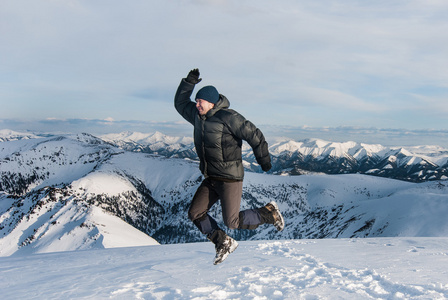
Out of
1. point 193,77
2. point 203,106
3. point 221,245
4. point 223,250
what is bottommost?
point 223,250

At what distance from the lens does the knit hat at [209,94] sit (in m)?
7.38

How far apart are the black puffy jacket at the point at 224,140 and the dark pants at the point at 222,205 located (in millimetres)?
284

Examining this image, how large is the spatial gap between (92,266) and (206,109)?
5.86 metres

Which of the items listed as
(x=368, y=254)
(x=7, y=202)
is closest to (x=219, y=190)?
(x=368, y=254)

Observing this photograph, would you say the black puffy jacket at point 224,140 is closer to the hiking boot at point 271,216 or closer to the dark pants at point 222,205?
the dark pants at point 222,205

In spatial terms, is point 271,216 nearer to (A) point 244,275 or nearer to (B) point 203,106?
(A) point 244,275

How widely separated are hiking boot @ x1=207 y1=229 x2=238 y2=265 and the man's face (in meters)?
3.29

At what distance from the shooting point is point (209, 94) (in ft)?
24.2

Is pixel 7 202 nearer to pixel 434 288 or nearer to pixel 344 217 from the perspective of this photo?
pixel 344 217

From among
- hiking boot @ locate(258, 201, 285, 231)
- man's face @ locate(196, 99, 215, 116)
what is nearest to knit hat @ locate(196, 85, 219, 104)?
man's face @ locate(196, 99, 215, 116)

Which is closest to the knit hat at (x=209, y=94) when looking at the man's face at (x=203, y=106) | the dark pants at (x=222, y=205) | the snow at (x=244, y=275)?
the man's face at (x=203, y=106)

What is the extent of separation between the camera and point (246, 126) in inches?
287

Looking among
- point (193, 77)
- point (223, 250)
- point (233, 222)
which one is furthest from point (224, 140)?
point (223, 250)

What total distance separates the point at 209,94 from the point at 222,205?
2.92 m
